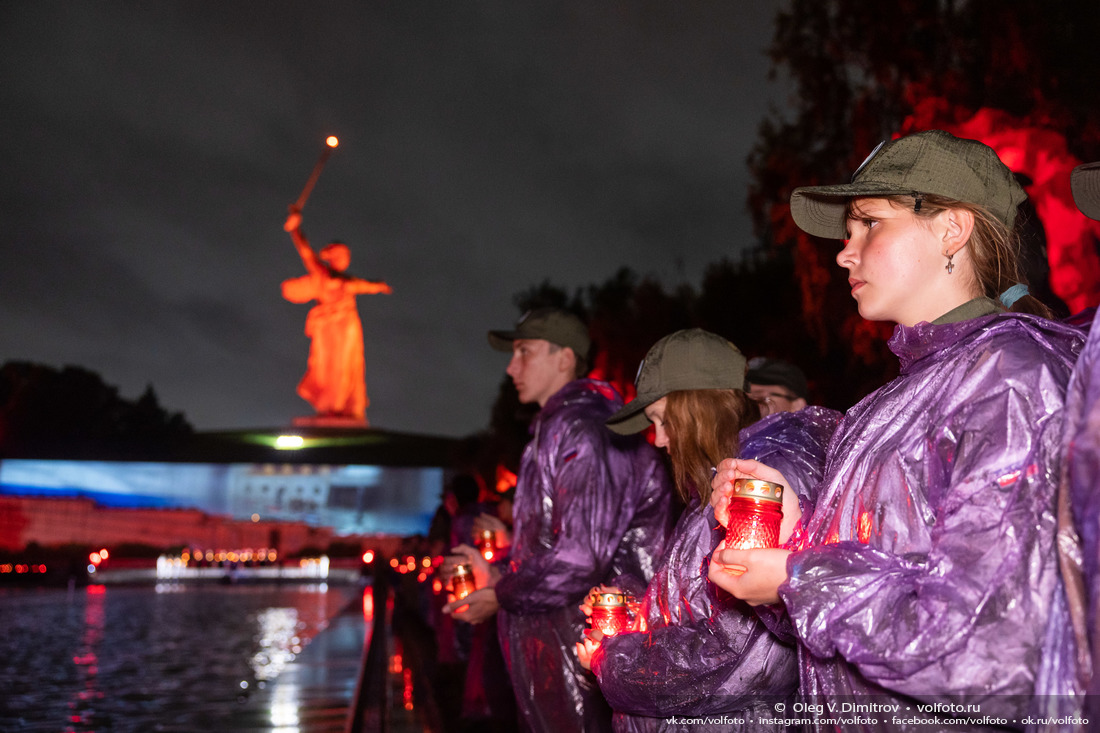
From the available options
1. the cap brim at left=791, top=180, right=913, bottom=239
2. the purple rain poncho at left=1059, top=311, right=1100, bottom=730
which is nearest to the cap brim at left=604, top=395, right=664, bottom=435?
the cap brim at left=791, top=180, right=913, bottom=239

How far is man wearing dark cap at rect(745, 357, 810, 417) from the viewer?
4344 mm

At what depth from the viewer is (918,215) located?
1894 mm

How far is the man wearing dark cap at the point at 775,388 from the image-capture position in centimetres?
434

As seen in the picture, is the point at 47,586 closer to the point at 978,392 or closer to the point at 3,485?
the point at 3,485

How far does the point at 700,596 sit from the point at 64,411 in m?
60.6

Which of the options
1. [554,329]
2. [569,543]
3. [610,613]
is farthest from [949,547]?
[554,329]

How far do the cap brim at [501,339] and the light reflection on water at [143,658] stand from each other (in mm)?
2777

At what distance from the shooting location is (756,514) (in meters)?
1.82

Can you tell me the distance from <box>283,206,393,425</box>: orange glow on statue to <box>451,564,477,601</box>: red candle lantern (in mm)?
27348

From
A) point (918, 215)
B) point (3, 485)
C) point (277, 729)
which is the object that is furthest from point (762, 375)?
point (3, 485)

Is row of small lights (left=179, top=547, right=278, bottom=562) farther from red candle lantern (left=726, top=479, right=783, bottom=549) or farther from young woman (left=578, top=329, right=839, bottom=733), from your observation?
red candle lantern (left=726, top=479, right=783, bottom=549)

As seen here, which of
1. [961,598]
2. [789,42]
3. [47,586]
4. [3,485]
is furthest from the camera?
[3,485]

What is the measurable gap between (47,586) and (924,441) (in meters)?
29.8

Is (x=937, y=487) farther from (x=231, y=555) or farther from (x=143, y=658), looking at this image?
(x=231, y=555)
